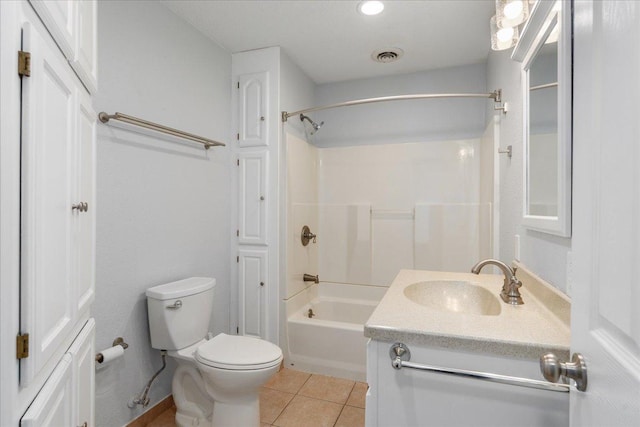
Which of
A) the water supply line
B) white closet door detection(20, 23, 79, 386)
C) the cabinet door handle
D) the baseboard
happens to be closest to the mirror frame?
white closet door detection(20, 23, 79, 386)

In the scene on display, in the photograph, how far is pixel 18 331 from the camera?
666 mm

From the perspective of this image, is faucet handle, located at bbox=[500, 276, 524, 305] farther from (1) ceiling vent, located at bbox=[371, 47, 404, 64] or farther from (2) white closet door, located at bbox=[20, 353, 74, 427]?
(1) ceiling vent, located at bbox=[371, 47, 404, 64]

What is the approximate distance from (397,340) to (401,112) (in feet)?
8.00

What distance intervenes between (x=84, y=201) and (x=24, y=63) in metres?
0.56

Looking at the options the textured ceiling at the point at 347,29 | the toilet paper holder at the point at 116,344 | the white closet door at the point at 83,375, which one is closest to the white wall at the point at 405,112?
the textured ceiling at the point at 347,29

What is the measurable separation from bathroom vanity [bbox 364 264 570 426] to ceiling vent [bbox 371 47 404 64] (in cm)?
204

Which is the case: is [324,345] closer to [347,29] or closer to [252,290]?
[252,290]

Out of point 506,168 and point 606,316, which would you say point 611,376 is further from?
point 506,168

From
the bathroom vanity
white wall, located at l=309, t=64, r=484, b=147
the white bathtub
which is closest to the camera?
the bathroom vanity

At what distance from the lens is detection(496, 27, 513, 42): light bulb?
1501mm

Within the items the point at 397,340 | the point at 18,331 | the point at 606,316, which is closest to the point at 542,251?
the point at 397,340

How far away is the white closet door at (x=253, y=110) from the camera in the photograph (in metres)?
2.52

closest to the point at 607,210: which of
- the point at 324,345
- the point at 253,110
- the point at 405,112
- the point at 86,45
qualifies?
the point at 86,45

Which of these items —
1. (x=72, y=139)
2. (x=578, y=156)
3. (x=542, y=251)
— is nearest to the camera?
(x=578, y=156)
